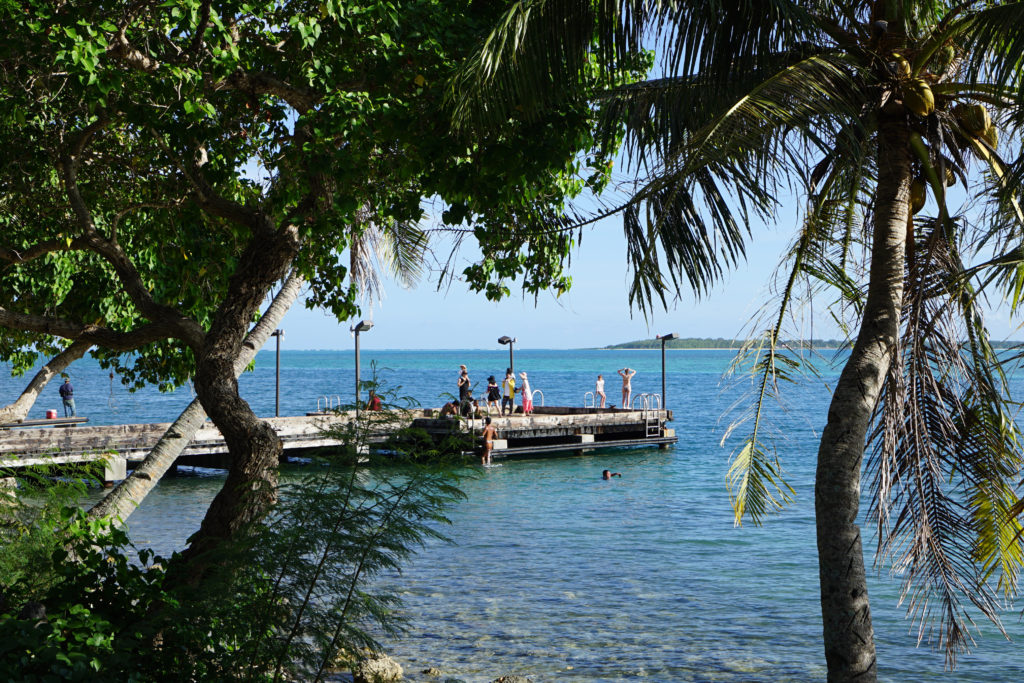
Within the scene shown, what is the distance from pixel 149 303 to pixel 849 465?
5301 millimetres

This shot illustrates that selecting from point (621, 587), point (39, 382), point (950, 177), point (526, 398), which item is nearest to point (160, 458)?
point (39, 382)

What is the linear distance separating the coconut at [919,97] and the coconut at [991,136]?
526 millimetres

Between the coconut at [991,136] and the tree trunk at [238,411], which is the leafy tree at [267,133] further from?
the coconut at [991,136]

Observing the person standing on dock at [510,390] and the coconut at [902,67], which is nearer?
the coconut at [902,67]

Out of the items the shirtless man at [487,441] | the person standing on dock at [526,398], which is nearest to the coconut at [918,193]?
the shirtless man at [487,441]

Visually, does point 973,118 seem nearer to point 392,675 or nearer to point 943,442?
point 943,442

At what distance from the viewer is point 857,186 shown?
6148 millimetres

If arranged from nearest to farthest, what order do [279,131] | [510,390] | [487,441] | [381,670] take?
[279,131] → [381,670] → [487,441] → [510,390]

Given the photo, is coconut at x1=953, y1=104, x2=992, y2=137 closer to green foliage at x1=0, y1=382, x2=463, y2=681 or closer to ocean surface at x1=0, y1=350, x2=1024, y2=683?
ocean surface at x1=0, y1=350, x2=1024, y2=683

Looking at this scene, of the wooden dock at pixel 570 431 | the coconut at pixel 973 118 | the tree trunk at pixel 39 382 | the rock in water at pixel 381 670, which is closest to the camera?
the coconut at pixel 973 118

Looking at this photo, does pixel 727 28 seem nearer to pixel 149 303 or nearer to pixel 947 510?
pixel 947 510

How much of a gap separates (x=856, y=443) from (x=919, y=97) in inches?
90.6

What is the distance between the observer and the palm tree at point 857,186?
587cm

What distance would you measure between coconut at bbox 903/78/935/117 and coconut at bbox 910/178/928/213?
0.80 meters
